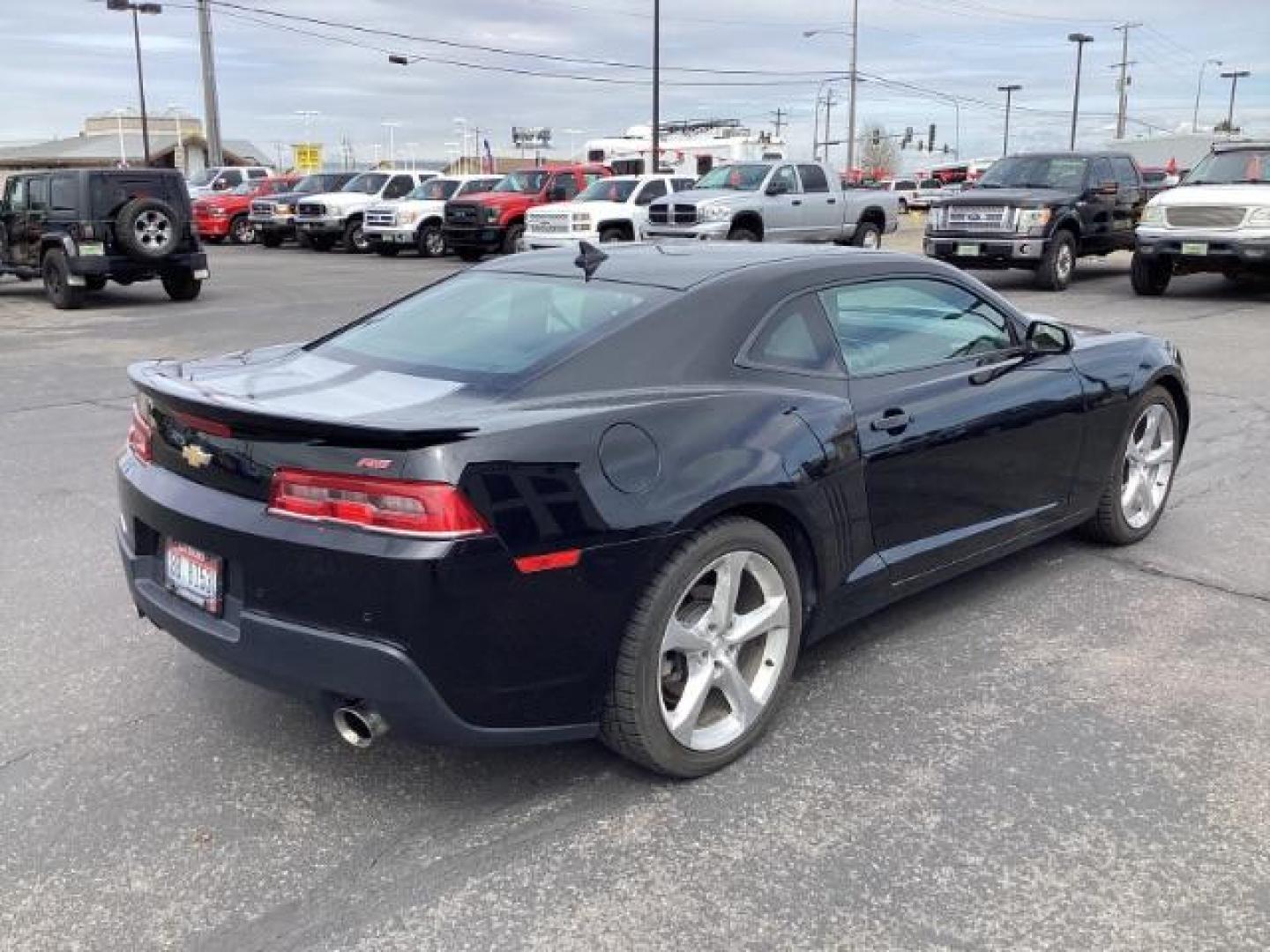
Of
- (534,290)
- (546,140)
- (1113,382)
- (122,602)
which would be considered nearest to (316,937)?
(534,290)

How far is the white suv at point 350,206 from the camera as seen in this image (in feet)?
91.7

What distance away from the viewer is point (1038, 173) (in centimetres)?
1730

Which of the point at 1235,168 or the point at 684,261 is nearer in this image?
the point at 684,261

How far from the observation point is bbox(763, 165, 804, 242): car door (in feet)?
64.6

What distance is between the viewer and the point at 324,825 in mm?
3068

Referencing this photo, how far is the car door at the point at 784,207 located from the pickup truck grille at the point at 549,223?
11.6 ft

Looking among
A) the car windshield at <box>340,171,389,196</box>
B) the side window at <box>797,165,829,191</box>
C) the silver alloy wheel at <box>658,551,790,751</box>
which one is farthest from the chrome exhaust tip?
the car windshield at <box>340,171,389,196</box>

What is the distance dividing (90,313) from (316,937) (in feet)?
49.2

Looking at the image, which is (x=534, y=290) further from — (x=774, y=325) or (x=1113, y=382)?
(x=1113, y=382)

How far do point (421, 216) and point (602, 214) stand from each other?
6745mm

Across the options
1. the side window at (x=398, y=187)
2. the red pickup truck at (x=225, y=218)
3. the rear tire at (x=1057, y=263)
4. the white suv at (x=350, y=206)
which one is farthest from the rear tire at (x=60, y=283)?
the red pickup truck at (x=225, y=218)

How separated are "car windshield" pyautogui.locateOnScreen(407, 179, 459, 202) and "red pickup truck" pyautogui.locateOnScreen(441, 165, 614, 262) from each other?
1.68 meters

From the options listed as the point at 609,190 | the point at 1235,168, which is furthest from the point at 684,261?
the point at 609,190

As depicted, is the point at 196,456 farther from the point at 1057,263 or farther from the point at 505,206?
the point at 505,206
